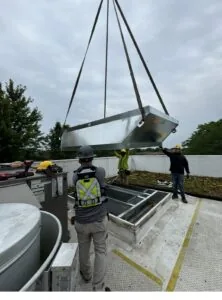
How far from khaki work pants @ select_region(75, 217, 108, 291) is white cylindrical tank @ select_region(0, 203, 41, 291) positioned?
0.82 meters

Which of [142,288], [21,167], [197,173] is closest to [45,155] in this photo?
[21,167]

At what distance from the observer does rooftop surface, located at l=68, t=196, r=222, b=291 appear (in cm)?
180

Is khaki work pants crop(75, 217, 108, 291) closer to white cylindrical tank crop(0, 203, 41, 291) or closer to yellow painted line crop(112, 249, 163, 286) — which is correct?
yellow painted line crop(112, 249, 163, 286)

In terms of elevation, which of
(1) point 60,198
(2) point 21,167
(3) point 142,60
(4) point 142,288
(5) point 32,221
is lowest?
(4) point 142,288

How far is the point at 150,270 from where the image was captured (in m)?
1.98

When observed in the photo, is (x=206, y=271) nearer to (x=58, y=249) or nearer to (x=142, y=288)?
(x=142, y=288)

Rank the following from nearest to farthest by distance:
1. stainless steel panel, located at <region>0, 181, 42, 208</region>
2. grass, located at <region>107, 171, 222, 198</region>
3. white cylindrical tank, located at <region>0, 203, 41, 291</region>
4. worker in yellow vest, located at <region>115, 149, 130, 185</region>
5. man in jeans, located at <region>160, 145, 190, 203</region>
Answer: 1. white cylindrical tank, located at <region>0, 203, 41, 291</region>
2. stainless steel panel, located at <region>0, 181, 42, 208</region>
3. man in jeans, located at <region>160, 145, 190, 203</region>
4. grass, located at <region>107, 171, 222, 198</region>
5. worker in yellow vest, located at <region>115, 149, 130, 185</region>

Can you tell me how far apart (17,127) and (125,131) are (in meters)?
9.13

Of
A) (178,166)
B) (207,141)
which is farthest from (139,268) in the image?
(207,141)

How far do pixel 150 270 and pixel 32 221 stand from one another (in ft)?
5.74

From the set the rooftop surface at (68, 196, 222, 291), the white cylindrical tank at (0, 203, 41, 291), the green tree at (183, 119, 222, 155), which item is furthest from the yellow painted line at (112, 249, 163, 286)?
the green tree at (183, 119, 222, 155)

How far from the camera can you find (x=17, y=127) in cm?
917

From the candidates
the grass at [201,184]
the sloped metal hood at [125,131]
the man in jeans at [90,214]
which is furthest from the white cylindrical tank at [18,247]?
the grass at [201,184]

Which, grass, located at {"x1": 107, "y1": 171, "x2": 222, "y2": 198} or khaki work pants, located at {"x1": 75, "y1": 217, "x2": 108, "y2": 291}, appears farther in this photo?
grass, located at {"x1": 107, "y1": 171, "x2": 222, "y2": 198}
